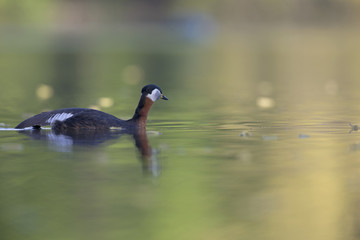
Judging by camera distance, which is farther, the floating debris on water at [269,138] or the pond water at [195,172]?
the floating debris on water at [269,138]

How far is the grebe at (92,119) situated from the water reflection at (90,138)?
0.09m

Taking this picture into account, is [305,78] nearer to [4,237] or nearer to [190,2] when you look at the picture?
[4,237]

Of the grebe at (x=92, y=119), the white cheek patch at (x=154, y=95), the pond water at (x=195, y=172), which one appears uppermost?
the white cheek patch at (x=154, y=95)

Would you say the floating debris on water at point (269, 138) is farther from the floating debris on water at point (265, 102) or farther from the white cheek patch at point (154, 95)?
the floating debris on water at point (265, 102)

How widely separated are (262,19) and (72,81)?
268 feet

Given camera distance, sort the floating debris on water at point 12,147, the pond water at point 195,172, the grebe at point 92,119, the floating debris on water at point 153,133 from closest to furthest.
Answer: the pond water at point 195,172 < the floating debris on water at point 12,147 < the floating debris on water at point 153,133 < the grebe at point 92,119

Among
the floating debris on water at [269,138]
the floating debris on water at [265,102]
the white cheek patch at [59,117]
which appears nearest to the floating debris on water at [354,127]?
the floating debris on water at [269,138]

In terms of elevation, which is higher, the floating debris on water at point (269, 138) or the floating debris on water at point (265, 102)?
the floating debris on water at point (265, 102)

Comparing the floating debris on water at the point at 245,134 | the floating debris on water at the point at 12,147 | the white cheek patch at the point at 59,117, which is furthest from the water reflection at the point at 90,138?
the floating debris on water at the point at 245,134

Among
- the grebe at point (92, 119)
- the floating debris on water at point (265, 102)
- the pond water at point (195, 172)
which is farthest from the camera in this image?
the floating debris on water at point (265, 102)

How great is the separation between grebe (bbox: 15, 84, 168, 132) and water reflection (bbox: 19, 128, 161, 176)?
0.09 m

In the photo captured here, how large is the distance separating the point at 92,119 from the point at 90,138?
0.75 metres

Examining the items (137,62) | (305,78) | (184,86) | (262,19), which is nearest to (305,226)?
(184,86)

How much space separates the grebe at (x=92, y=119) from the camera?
1134 centimetres
